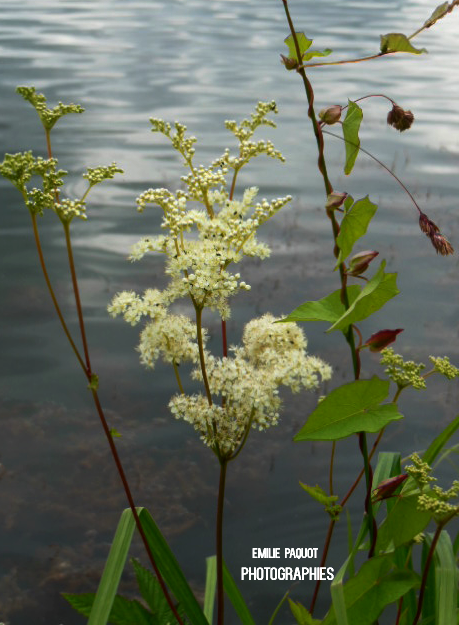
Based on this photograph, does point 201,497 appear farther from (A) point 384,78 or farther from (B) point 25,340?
(A) point 384,78

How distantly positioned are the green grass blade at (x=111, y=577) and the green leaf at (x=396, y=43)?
0.52 metres

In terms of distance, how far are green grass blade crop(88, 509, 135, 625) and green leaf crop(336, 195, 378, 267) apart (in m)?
0.39

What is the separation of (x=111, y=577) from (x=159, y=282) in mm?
1596

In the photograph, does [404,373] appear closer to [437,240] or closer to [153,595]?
[437,240]

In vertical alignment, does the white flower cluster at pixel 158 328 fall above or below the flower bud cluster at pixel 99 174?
below

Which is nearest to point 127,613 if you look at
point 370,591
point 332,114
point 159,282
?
point 370,591

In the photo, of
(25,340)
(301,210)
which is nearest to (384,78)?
(301,210)

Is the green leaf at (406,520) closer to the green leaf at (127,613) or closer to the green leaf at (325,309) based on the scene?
the green leaf at (325,309)

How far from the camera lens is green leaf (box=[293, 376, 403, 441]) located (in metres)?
0.68

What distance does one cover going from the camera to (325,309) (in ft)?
2.36

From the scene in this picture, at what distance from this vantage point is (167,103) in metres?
3.61

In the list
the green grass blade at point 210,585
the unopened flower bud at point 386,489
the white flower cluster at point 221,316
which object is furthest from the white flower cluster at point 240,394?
the green grass blade at point 210,585

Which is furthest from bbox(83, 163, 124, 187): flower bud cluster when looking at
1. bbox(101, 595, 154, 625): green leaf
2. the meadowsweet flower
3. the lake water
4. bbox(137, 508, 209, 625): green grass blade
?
the lake water

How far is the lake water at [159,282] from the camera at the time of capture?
64.1 inches
